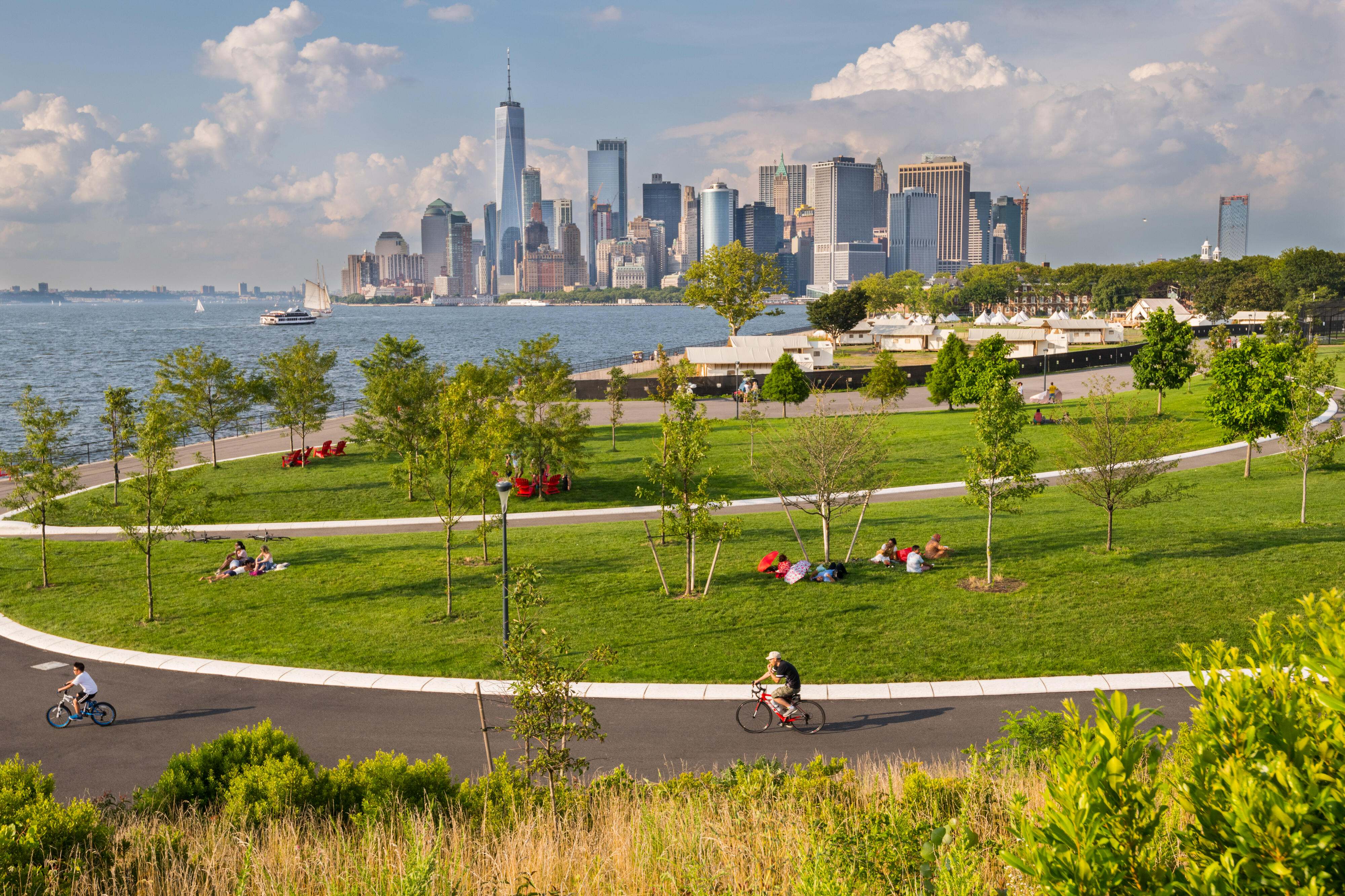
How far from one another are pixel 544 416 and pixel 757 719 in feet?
70.2

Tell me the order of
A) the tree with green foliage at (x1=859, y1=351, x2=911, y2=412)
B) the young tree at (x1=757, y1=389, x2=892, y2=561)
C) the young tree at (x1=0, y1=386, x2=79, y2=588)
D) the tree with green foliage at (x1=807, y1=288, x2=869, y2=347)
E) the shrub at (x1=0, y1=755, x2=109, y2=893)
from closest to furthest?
the shrub at (x1=0, y1=755, x2=109, y2=893) < the young tree at (x1=757, y1=389, x2=892, y2=561) < the young tree at (x1=0, y1=386, x2=79, y2=588) < the tree with green foliage at (x1=859, y1=351, x2=911, y2=412) < the tree with green foliage at (x1=807, y1=288, x2=869, y2=347)

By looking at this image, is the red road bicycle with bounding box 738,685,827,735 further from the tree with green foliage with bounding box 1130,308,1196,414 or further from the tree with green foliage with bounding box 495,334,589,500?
the tree with green foliage with bounding box 1130,308,1196,414

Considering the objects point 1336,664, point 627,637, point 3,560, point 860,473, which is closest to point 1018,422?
point 860,473

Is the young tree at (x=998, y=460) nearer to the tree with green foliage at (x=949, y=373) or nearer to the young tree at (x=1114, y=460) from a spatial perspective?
the young tree at (x=1114, y=460)

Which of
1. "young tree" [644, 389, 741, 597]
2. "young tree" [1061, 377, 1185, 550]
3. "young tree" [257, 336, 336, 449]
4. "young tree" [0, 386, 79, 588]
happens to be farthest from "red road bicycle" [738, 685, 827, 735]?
"young tree" [257, 336, 336, 449]

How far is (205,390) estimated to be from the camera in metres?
39.8

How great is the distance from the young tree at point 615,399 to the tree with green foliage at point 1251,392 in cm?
2387

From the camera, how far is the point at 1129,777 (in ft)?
11.8

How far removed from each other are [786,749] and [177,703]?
37.5 feet

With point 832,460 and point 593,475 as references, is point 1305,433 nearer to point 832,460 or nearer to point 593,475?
point 832,460

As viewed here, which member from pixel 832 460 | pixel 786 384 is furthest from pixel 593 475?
pixel 786 384

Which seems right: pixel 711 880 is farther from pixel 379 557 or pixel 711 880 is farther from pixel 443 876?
pixel 379 557

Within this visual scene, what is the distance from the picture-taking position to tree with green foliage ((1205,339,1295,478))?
29.2m

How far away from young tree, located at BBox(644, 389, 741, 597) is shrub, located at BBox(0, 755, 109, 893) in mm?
14482
